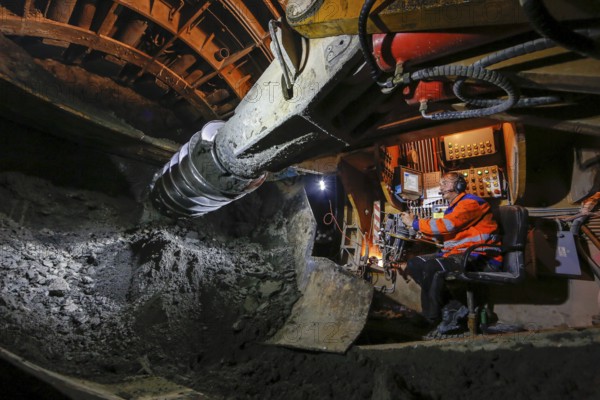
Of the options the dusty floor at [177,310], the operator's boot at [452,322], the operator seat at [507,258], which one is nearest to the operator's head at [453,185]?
the operator seat at [507,258]

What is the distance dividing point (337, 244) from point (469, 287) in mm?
2285

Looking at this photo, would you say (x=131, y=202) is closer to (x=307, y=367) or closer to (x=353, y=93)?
(x=307, y=367)

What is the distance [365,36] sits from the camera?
4.47 ft

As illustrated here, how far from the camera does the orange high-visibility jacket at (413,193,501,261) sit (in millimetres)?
3099

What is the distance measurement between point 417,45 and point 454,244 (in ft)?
8.38

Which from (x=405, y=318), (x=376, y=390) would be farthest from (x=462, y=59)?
(x=405, y=318)

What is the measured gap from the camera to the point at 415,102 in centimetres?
183

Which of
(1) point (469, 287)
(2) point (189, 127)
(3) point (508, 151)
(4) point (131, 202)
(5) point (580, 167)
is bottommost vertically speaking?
(1) point (469, 287)

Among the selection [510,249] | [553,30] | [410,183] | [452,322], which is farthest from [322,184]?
[553,30]

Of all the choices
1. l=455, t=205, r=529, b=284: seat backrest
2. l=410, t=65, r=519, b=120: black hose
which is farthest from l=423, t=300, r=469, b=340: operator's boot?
l=410, t=65, r=519, b=120: black hose

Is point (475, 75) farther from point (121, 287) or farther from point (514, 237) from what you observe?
point (121, 287)

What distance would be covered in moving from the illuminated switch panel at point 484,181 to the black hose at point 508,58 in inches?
94.7

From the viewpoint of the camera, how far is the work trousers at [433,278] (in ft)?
9.98

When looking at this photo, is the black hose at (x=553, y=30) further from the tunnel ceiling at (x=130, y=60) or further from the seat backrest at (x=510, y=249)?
the tunnel ceiling at (x=130, y=60)
